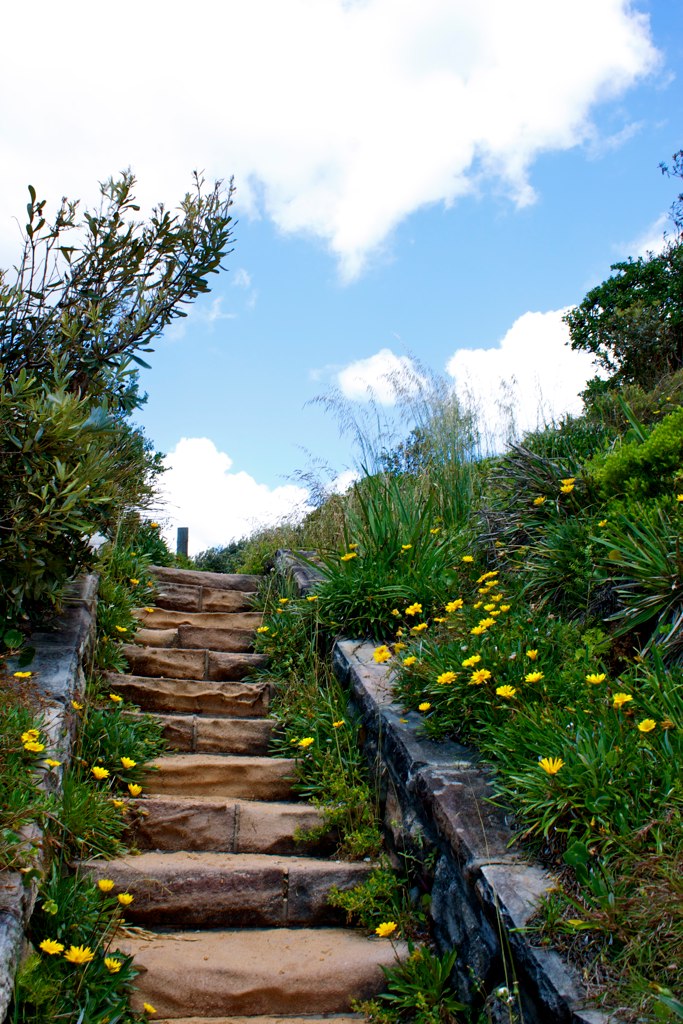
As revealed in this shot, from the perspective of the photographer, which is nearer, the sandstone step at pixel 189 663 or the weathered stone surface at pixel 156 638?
the sandstone step at pixel 189 663

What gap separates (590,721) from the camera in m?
2.40

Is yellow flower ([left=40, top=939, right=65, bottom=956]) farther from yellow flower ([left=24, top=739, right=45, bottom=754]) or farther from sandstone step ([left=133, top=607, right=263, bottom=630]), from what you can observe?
sandstone step ([left=133, top=607, right=263, bottom=630])

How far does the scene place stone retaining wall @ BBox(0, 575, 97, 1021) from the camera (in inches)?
82.7

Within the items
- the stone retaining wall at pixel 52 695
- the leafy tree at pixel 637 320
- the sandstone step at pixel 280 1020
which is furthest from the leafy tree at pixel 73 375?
the leafy tree at pixel 637 320

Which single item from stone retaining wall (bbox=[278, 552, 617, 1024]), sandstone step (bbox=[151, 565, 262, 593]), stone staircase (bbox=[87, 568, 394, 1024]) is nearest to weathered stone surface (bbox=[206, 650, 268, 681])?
stone staircase (bbox=[87, 568, 394, 1024])

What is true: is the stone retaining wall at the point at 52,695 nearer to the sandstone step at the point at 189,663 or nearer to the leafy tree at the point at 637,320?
the sandstone step at the point at 189,663

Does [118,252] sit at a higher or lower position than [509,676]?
higher

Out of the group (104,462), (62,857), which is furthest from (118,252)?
(62,857)

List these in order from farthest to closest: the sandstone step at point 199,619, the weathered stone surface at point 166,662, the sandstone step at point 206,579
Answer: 1. the sandstone step at point 206,579
2. the sandstone step at point 199,619
3. the weathered stone surface at point 166,662

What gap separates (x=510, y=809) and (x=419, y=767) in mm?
469

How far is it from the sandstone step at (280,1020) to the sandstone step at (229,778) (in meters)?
1.21

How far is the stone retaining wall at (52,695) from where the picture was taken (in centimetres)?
210

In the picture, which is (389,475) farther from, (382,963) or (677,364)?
(677,364)

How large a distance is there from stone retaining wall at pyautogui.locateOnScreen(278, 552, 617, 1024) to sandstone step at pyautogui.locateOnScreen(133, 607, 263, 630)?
2.43 m
